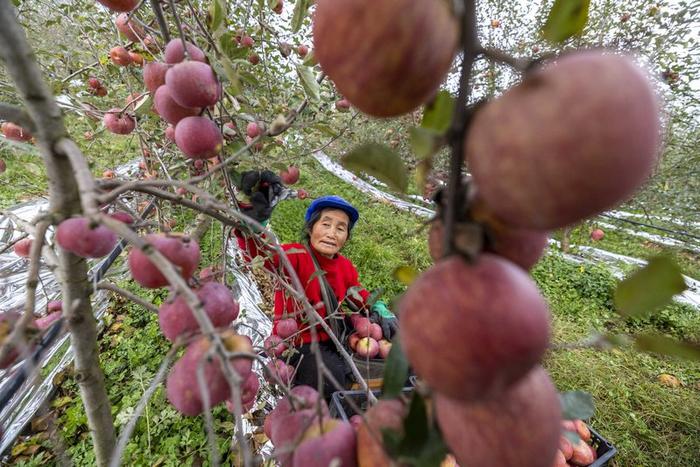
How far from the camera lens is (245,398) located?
65 cm

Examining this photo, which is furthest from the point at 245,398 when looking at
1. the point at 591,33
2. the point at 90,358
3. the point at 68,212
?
the point at 591,33

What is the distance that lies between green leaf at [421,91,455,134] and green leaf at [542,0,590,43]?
115 mm

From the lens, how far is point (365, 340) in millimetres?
2139

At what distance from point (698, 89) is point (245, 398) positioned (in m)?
4.15

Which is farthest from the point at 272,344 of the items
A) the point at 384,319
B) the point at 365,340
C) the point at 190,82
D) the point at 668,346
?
the point at 384,319

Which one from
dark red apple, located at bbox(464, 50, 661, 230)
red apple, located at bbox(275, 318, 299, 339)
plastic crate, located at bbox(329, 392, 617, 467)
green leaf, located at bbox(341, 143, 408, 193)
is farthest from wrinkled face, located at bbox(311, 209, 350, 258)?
dark red apple, located at bbox(464, 50, 661, 230)

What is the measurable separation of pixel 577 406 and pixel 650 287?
240 millimetres

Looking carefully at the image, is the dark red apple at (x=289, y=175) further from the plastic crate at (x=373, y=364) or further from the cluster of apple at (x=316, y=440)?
the cluster of apple at (x=316, y=440)

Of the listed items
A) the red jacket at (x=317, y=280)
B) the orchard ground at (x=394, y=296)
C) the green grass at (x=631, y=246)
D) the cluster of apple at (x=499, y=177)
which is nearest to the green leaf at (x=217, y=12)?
the orchard ground at (x=394, y=296)

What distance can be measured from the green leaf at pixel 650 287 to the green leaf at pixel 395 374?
9.5 inches

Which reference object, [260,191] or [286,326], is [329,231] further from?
[286,326]

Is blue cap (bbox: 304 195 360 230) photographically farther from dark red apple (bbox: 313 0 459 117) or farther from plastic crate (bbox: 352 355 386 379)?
dark red apple (bbox: 313 0 459 117)

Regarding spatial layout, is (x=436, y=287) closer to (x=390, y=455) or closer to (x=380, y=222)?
(x=390, y=455)

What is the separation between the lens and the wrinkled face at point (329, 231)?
2.23 m
